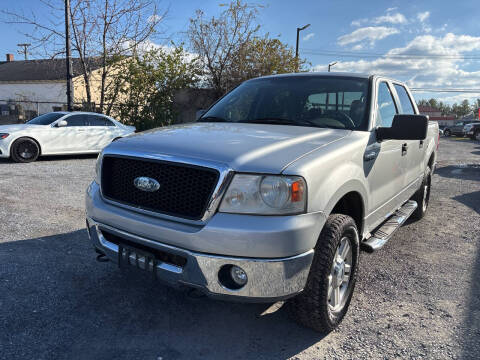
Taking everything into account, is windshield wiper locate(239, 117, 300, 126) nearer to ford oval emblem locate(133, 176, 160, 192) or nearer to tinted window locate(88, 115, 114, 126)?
ford oval emblem locate(133, 176, 160, 192)

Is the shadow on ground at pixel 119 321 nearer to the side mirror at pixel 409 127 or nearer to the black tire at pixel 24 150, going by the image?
the side mirror at pixel 409 127

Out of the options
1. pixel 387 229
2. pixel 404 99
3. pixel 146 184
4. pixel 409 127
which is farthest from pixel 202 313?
pixel 404 99

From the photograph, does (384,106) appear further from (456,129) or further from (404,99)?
(456,129)

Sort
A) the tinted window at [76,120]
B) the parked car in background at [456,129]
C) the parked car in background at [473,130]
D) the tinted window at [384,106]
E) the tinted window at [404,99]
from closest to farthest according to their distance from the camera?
the tinted window at [384,106] → the tinted window at [404,99] → the tinted window at [76,120] → the parked car in background at [473,130] → the parked car in background at [456,129]

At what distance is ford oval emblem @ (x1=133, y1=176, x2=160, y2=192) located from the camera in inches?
95.3

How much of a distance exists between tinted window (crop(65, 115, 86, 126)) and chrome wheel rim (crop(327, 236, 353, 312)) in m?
9.76

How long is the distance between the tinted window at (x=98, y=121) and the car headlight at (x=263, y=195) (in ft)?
32.8

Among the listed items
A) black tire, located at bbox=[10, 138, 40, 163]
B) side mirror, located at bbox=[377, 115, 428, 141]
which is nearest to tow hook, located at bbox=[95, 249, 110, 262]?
side mirror, located at bbox=[377, 115, 428, 141]

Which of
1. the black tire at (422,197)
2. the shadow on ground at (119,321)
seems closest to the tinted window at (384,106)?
the black tire at (422,197)

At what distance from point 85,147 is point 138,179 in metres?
9.27

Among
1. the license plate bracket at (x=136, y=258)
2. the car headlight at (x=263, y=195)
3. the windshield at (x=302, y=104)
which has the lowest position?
the license plate bracket at (x=136, y=258)

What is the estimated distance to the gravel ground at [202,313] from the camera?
249cm

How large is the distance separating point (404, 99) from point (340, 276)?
2.91 metres

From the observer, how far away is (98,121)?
447 inches
